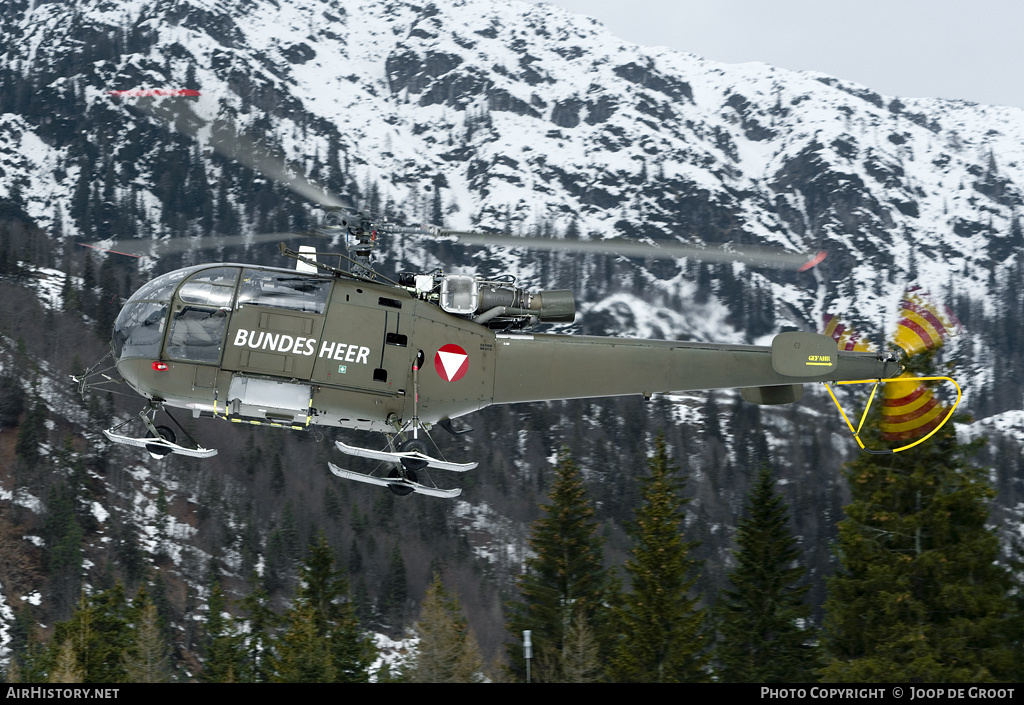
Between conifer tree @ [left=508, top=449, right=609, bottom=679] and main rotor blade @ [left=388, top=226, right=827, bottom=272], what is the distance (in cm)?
1925

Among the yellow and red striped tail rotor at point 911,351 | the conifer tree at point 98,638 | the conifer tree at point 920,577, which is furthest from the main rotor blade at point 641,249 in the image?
the conifer tree at point 98,638

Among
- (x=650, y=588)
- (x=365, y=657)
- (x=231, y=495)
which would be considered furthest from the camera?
(x=231, y=495)

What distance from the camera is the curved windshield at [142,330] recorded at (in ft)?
65.9

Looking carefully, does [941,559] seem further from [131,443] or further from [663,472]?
[131,443]

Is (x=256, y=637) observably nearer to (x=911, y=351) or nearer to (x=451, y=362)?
(x=451, y=362)

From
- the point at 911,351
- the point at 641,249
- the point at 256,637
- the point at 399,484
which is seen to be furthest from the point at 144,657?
the point at 911,351

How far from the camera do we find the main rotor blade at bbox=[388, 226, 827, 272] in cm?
1978

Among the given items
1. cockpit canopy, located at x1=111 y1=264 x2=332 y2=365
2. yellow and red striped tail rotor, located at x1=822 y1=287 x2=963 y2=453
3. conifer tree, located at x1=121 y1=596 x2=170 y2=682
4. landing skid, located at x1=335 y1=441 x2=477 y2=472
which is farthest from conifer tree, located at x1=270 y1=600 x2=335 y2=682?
yellow and red striped tail rotor, located at x1=822 y1=287 x2=963 y2=453

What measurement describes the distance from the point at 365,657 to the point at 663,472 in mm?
15570

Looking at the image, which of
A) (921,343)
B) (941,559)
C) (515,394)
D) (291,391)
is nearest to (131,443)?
(291,391)

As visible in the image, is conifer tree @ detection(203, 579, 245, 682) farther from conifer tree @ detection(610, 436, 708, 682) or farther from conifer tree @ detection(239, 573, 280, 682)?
conifer tree @ detection(610, 436, 708, 682)

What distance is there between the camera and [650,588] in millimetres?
34938

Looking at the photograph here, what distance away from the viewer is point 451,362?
21.1m

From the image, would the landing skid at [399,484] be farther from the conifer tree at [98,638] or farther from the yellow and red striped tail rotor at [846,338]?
the conifer tree at [98,638]
